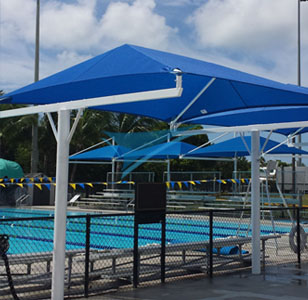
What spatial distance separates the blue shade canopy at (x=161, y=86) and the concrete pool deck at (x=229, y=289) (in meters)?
2.83

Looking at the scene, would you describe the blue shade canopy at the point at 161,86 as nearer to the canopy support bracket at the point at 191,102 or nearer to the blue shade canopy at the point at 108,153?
the canopy support bracket at the point at 191,102

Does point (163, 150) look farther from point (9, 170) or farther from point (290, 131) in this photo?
point (9, 170)

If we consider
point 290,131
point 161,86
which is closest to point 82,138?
point 290,131

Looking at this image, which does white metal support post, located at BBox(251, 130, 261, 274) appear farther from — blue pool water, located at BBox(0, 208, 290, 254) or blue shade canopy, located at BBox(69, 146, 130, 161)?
blue shade canopy, located at BBox(69, 146, 130, 161)

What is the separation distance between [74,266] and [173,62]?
4113mm

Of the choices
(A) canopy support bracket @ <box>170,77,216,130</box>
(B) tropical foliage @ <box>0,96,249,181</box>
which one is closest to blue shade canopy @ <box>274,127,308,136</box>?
(A) canopy support bracket @ <box>170,77,216,130</box>

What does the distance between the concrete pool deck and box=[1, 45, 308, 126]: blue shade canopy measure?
283 centimetres

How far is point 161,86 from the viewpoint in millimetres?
7852

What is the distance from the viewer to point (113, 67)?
6.67 metres

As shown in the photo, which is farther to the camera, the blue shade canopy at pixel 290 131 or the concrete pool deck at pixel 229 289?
the blue shade canopy at pixel 290 131

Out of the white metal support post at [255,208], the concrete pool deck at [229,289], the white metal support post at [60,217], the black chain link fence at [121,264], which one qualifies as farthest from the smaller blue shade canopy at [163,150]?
the white metal support post at [60,217]

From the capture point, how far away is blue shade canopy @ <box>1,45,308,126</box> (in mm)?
6534

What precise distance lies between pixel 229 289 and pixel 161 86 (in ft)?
10.6

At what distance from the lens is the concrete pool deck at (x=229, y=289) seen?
6.65m
